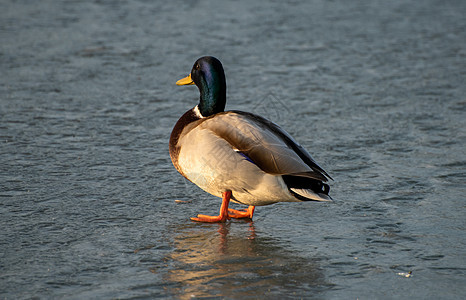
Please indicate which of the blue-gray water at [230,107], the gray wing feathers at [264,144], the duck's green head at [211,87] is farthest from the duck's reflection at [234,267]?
the duck's green head at [211,87]

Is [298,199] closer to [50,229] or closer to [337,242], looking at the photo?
[337,242]

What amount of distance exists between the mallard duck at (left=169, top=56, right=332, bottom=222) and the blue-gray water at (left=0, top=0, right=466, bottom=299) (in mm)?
190

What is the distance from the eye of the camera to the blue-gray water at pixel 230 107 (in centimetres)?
319

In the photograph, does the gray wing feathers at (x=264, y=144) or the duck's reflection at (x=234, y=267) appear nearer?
the duck's reflection at (x=234, y=267)

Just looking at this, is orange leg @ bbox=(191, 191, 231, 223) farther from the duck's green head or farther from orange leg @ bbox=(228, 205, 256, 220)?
the duck's green head

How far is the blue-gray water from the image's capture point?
10.5 ft

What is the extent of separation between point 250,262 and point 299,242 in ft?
1.16

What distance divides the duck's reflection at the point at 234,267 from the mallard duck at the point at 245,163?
0.22 meters

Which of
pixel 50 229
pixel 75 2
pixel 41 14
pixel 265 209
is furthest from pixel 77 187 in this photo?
pixel 75 2

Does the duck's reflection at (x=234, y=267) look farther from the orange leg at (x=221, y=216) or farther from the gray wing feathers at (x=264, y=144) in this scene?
the gray wing feathers at (x=264, y=144)

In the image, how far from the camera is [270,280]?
3.12 meters

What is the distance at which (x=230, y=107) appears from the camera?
5988 millimetres

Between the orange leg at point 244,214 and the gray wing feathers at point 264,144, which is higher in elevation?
the gray wing feathers at point 264,144

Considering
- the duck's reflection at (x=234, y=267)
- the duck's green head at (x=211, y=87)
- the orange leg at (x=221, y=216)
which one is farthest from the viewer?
the duck's green head at (x=211, y=87)
